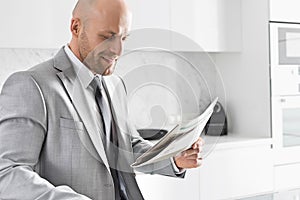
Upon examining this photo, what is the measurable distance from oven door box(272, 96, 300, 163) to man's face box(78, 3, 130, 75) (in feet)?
7.16

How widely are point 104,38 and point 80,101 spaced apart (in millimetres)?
199

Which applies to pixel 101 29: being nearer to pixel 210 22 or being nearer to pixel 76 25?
pixel 76 25

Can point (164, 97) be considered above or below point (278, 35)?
below

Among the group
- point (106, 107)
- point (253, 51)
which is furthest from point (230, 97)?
point (106, 107)

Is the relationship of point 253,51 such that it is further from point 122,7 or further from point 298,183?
point 122,7

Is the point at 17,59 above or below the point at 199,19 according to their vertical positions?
below

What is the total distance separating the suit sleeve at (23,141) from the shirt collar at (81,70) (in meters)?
0.13

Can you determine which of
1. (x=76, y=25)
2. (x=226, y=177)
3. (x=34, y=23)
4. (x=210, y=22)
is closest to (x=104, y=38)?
(x=76, y=25)

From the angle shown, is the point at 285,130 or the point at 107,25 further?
the point at 285,130

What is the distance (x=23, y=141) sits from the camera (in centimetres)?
126

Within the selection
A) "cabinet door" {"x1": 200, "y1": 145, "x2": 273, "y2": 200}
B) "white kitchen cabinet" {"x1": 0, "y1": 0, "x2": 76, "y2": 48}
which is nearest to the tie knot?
"white kitchen cabinet" {"x1": 0, "y1": 0, "x2": 76, "y2": 48}

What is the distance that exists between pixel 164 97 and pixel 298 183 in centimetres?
237

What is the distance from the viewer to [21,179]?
1212mm

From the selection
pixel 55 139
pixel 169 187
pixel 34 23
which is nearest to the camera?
pixel 55 139
